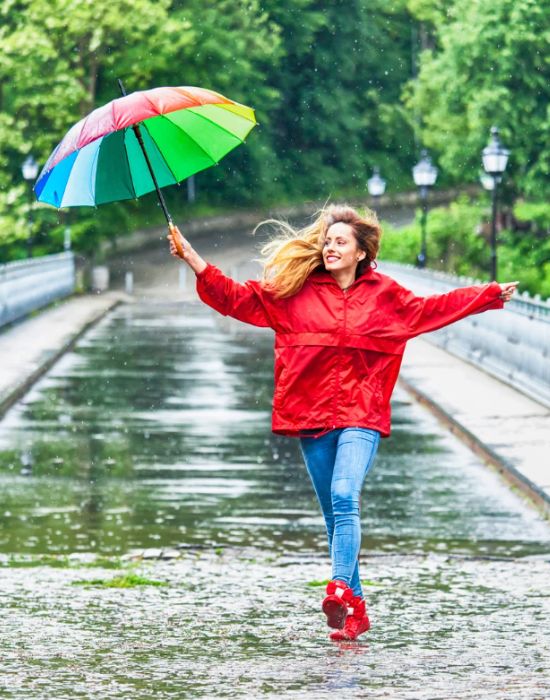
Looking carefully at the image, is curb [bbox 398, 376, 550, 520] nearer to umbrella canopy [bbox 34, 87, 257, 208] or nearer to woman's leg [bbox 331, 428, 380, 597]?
umbrella canopy [bbox 34, 87, 257, 208]

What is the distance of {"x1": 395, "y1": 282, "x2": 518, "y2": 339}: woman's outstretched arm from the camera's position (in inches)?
305

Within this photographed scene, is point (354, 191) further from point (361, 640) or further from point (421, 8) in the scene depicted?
point (361, 640)

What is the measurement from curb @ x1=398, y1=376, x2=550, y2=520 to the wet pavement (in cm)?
13

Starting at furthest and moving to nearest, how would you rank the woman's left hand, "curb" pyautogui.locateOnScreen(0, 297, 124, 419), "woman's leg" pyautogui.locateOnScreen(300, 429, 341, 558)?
"curb" pyautogui.locateOnScreen(0, 297, 124, 419), the woman's left hand, "woman's leg" pyautogui.locateOnScreen(300, 429, 341, 558)

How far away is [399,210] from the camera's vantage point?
103m

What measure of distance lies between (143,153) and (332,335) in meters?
1.36

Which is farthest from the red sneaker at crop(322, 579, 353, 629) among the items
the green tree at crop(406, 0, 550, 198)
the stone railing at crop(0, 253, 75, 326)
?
the green tree at crop(406, 0, 550, 198)

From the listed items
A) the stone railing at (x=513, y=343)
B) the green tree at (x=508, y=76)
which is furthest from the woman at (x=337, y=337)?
the green tree at (x=508, y=76)

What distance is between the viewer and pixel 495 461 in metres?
14.9

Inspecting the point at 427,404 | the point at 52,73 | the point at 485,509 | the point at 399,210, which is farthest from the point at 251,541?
the point at 399,210

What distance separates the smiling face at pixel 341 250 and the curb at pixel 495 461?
15.9 ft

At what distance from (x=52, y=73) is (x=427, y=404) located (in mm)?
42539

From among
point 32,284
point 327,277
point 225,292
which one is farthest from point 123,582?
point 32,284

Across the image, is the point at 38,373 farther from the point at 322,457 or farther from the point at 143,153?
the point at 322,457
